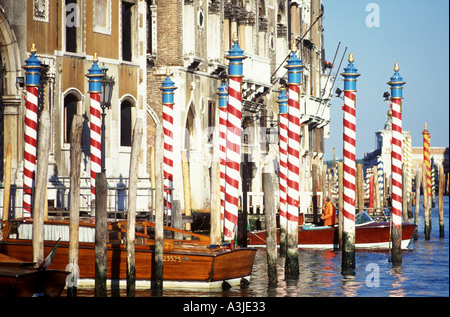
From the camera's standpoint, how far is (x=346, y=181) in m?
17.4

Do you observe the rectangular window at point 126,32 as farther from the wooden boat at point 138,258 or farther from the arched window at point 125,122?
the wooden boat at point 138,258

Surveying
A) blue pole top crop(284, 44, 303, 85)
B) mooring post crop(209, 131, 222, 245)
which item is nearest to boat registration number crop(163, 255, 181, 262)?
mooring post crop(209, 131, 222, 245)

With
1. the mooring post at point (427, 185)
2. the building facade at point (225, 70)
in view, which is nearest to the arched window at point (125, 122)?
the building facade at point (225, 70)

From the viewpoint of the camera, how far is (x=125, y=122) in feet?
73.8

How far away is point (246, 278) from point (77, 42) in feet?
23.9

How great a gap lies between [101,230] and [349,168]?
5625mm

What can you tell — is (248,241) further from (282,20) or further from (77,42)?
(282,20)

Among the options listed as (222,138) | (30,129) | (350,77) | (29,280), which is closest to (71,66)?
(222,138)

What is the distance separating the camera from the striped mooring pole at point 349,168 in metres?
17.2

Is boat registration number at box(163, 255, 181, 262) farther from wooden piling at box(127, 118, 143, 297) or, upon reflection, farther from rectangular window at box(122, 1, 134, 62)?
rectangular window at box(122, 1, 134, 62)

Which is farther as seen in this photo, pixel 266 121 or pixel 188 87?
pixel 266 121

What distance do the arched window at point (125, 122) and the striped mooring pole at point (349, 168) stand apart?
6521mm

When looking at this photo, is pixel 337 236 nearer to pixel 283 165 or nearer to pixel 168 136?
pixel 283 165
